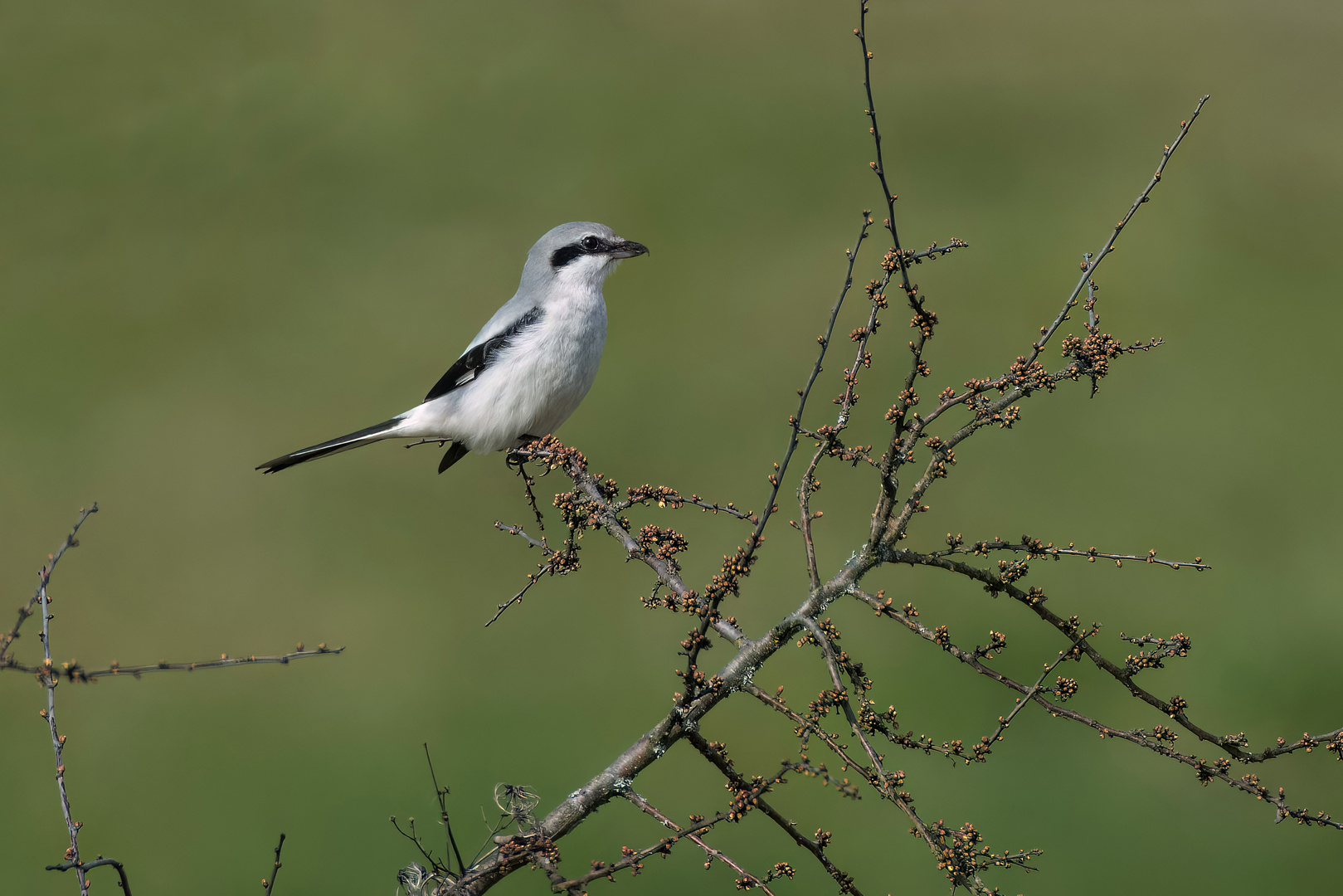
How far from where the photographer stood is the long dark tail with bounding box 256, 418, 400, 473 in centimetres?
351

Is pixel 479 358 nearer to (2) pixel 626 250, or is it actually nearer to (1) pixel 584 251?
(1) pixel 584 251

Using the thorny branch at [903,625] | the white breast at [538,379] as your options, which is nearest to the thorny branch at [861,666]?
the thorny branch at [903,625]

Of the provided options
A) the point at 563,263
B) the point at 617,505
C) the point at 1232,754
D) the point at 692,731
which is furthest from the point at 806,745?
the point at 563,263

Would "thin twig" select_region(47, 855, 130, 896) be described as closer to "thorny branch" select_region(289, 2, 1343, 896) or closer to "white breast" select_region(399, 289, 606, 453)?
"thorny branch" select_region(289, 2, 1343, 896)

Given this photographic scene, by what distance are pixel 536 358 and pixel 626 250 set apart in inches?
22.1

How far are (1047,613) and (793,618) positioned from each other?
0.48 metres

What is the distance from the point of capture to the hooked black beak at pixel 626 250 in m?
3.81

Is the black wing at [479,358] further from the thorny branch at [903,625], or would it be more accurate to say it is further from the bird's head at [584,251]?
the thorny branch at [903,625]

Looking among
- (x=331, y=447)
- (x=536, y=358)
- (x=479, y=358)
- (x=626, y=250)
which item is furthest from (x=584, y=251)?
(x=331, y=447)

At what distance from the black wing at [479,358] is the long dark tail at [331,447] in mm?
275

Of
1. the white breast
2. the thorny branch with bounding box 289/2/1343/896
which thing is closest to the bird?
the white breast

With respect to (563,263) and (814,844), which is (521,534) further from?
(563,263)

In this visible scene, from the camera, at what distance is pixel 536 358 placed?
3.74 m

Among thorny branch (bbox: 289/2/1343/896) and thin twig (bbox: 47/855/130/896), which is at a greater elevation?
thorny branch (bbox: 289/2/1343/896)
